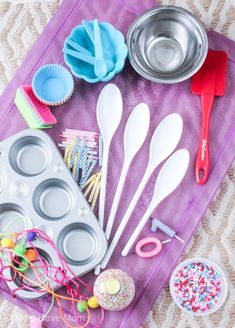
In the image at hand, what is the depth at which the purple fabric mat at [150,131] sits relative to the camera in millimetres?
1229

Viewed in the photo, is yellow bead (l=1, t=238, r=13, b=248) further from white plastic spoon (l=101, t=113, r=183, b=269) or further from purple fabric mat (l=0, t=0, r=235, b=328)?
white plastic spoon (l=101, t=113, r=183, b=269)

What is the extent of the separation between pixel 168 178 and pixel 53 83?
297 mm

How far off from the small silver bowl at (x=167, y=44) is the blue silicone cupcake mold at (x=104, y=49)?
2cm

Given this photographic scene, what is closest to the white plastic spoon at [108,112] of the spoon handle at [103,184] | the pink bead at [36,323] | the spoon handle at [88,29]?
the spoon handle at [103,184]

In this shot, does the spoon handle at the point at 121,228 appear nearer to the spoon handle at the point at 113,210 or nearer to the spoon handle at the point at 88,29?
the spoon handle at the point at 113,210

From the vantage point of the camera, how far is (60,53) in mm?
1307

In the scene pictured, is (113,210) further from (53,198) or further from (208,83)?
(208,83)

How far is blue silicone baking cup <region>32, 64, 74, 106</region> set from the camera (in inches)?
49.6

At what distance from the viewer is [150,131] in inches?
50.2

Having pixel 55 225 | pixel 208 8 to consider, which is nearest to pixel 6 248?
pixel 55 225

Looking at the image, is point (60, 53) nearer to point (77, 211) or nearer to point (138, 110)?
point (138, 110)

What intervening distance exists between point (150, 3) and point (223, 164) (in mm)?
363

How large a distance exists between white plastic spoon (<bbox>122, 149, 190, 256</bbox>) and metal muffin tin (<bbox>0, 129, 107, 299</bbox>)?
0.28ft

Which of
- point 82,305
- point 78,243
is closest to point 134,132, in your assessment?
point 78,243
